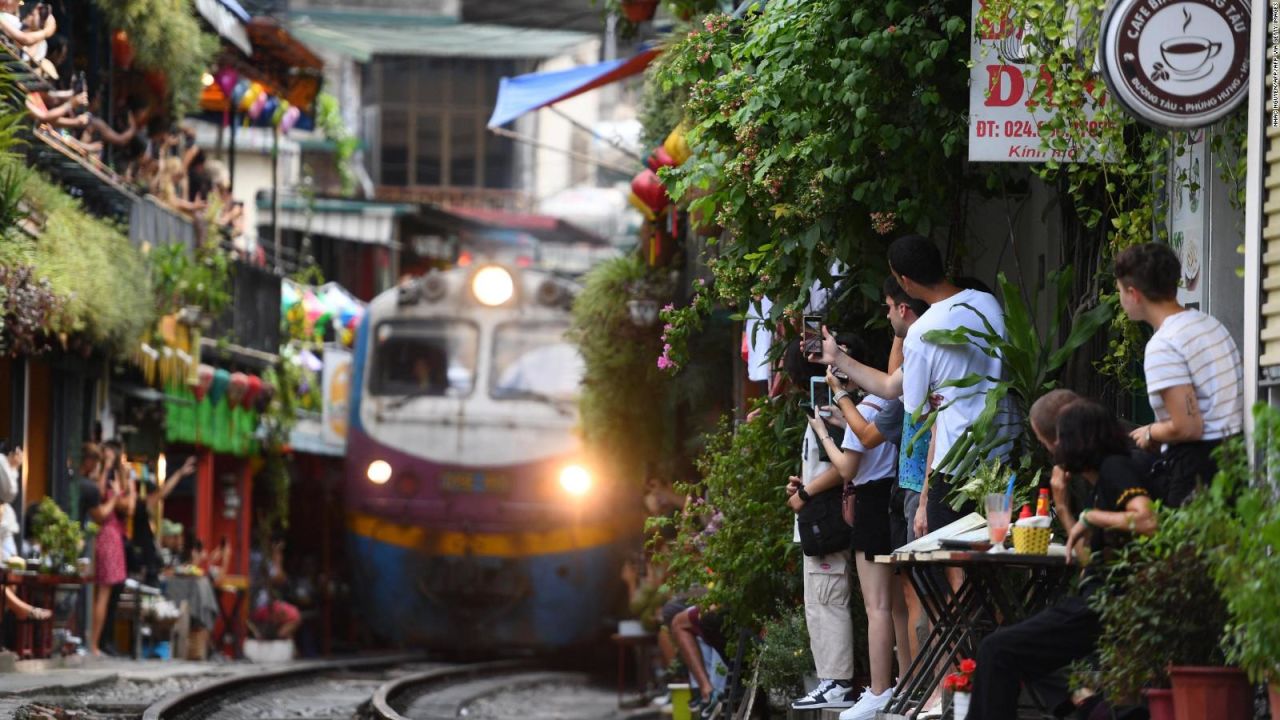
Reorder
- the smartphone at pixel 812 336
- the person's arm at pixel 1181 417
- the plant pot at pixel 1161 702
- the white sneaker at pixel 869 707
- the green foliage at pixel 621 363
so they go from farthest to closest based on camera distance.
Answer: the green foliage at pixel 621 363 → the smartphone at pixel 812 336 → the white sneaker at pixel 869 707 → the person's arm at pixel 1181 417 → the plant pot at pixel 1161 702

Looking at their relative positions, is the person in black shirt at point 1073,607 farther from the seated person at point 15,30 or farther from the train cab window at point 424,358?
the train cab window at point 424,358

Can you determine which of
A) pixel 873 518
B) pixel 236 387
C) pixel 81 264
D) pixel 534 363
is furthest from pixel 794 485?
pixel 236 387

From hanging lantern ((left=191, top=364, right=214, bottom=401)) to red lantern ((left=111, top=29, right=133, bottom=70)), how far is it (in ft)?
11.8

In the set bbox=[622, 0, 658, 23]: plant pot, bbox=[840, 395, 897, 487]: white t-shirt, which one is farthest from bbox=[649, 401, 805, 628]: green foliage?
bbox=[622, 0, 658, 23]: plant pot

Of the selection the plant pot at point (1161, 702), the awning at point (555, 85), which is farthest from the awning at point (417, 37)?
the plant pot at point (1161, 702)

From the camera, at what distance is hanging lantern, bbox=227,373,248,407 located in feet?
87.2

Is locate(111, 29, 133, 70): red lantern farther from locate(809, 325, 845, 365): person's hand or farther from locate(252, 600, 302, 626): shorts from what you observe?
locate(809, 325, 845, 365): person's hand

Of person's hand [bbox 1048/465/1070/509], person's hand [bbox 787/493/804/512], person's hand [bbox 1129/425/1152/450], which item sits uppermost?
person's hand [bbox 1129/425/1152/450]

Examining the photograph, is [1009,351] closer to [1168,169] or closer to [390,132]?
[1168,169]

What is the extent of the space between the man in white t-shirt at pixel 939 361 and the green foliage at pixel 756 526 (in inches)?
106

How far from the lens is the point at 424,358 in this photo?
76.3ft

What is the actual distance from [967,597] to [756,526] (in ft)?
12.0

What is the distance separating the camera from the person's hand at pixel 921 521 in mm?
8898

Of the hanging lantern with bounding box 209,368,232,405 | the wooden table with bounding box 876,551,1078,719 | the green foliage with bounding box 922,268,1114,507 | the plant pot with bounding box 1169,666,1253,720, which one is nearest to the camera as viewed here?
→ the plant pot with bounding box 1169,666,1253,720
